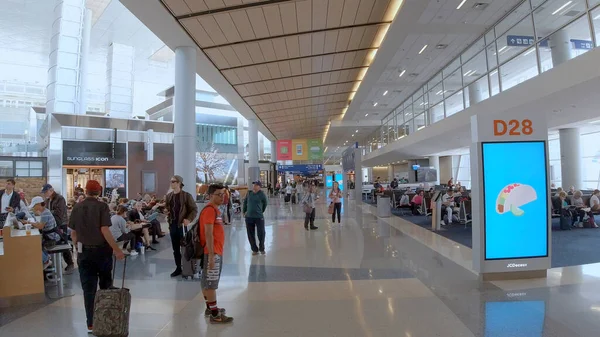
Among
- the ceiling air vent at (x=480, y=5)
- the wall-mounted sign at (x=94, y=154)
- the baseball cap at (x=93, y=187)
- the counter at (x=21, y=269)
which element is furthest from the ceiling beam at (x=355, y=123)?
the baseball cap at (x=93, y=187)

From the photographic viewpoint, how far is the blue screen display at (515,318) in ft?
10.6

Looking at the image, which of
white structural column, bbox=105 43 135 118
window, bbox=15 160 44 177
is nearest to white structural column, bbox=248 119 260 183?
window, bbox=15 160 44 177

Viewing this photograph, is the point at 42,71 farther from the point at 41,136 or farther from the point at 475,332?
the point at 475,332

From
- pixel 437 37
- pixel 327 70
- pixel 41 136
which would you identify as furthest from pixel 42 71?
pixel 437 37

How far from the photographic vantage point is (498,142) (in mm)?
4980

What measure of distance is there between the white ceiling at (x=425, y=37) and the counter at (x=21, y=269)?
26.0 feet

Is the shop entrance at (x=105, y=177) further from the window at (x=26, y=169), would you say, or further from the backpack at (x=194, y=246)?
the backpack at (x=194, y=246)

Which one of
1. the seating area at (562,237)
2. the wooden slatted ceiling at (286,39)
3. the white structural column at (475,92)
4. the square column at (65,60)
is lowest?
the seating area at (562,237)

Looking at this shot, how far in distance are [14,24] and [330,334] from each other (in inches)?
1662

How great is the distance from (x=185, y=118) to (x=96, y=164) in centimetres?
1362

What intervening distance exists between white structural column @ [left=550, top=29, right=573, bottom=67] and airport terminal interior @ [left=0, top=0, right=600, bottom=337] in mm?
59

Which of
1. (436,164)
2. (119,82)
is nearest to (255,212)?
(119,82)

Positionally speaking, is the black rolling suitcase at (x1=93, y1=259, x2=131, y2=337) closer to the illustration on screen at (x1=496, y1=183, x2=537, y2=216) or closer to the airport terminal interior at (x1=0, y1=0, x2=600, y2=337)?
the airport terminal interior at (x1=0, y1=0, x2=600, y2=337)

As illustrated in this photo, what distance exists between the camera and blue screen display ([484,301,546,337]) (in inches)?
128
